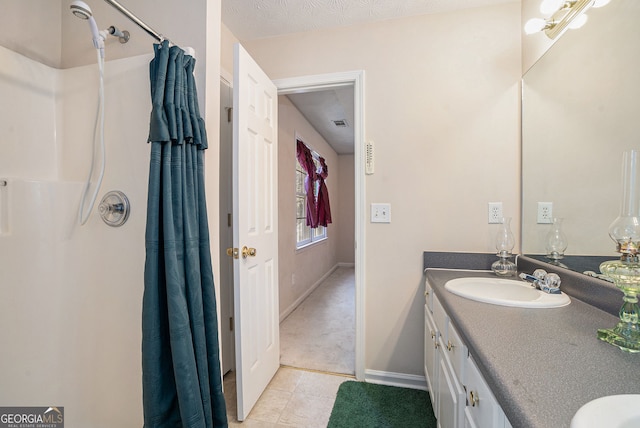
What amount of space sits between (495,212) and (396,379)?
4.09ft

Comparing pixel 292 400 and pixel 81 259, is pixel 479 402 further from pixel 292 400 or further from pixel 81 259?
pixel 81 259

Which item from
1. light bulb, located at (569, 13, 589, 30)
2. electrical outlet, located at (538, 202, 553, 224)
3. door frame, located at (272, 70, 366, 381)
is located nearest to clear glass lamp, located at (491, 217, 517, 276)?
electrical outlet, located at (538, 202, 553, 224)

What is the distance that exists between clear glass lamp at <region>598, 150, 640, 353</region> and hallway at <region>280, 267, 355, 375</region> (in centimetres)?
153

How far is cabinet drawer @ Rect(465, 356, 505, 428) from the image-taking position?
588 millimetres

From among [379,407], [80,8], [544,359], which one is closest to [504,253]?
[544,359]

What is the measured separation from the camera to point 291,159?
125 inches

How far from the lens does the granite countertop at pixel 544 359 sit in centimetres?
48

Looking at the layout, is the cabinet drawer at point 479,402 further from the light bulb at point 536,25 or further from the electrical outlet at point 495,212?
the light bulb at point 536,25

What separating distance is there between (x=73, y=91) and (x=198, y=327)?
1297 mm

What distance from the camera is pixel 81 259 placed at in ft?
4.04

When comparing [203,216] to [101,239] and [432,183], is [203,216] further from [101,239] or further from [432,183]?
[432,183]

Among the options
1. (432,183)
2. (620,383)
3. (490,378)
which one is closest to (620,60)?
(432,183)

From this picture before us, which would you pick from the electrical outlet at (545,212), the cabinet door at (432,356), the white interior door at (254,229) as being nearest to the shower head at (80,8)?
the white interior door at (254,229)

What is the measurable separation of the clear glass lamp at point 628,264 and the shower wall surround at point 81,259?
1.66 m
